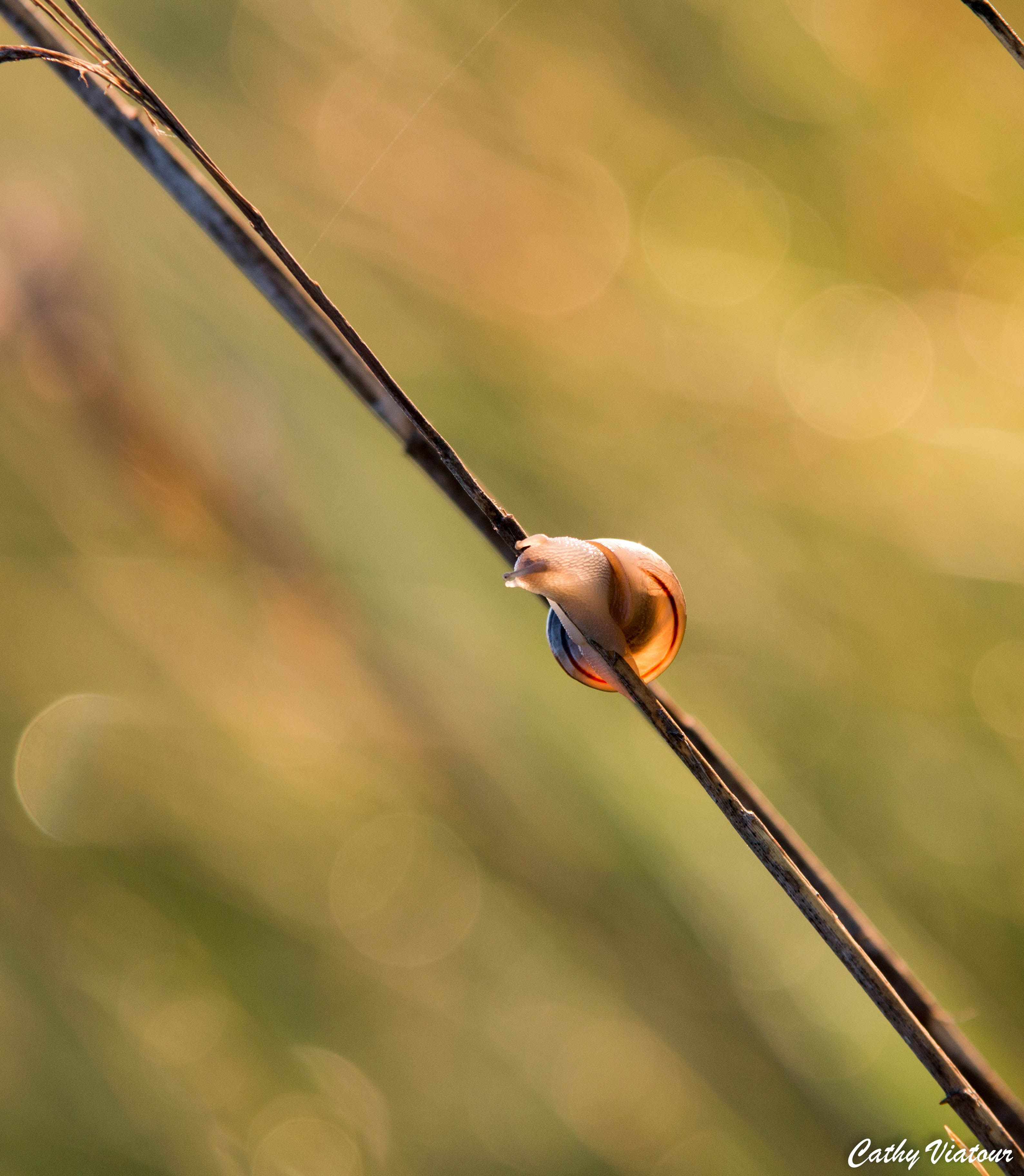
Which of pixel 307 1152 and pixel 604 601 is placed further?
pixel 307 1152

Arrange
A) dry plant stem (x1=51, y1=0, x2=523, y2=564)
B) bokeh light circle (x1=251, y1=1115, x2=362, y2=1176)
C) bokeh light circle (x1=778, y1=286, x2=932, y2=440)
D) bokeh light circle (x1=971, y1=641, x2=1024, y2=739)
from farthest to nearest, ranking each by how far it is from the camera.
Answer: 1. bokeh light circle (x1=778, y1=286, x2=932, y2=440)
2. bokeh light circle (x1=971, y1=641, x2=1024, y2=739)
3. bokeh light circle (x1=251, y1=1115, x2=362, y2=1176)
4. dry plant stem (x1=51, y1=0, x2=523, y2=564)

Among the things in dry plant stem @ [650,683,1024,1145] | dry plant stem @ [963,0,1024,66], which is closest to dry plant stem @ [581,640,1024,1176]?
dry plant stem @ [650,683,1024,1145]

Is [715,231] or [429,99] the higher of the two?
[429,99]

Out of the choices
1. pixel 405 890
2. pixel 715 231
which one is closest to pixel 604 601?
pixel 405 890

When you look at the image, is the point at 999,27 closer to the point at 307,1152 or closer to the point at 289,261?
the point at 289,261

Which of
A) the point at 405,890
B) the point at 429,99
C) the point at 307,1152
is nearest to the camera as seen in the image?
the point at 307,1152

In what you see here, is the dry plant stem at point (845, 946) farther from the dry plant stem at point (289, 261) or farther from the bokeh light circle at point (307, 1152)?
the bokeh light circle at point (307, 1152)

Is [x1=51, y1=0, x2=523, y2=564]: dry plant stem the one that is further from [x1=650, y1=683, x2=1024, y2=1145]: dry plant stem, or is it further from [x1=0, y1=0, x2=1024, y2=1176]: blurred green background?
[x1=0, y1=0, x2=1024, y2=1176]: blurred green background
